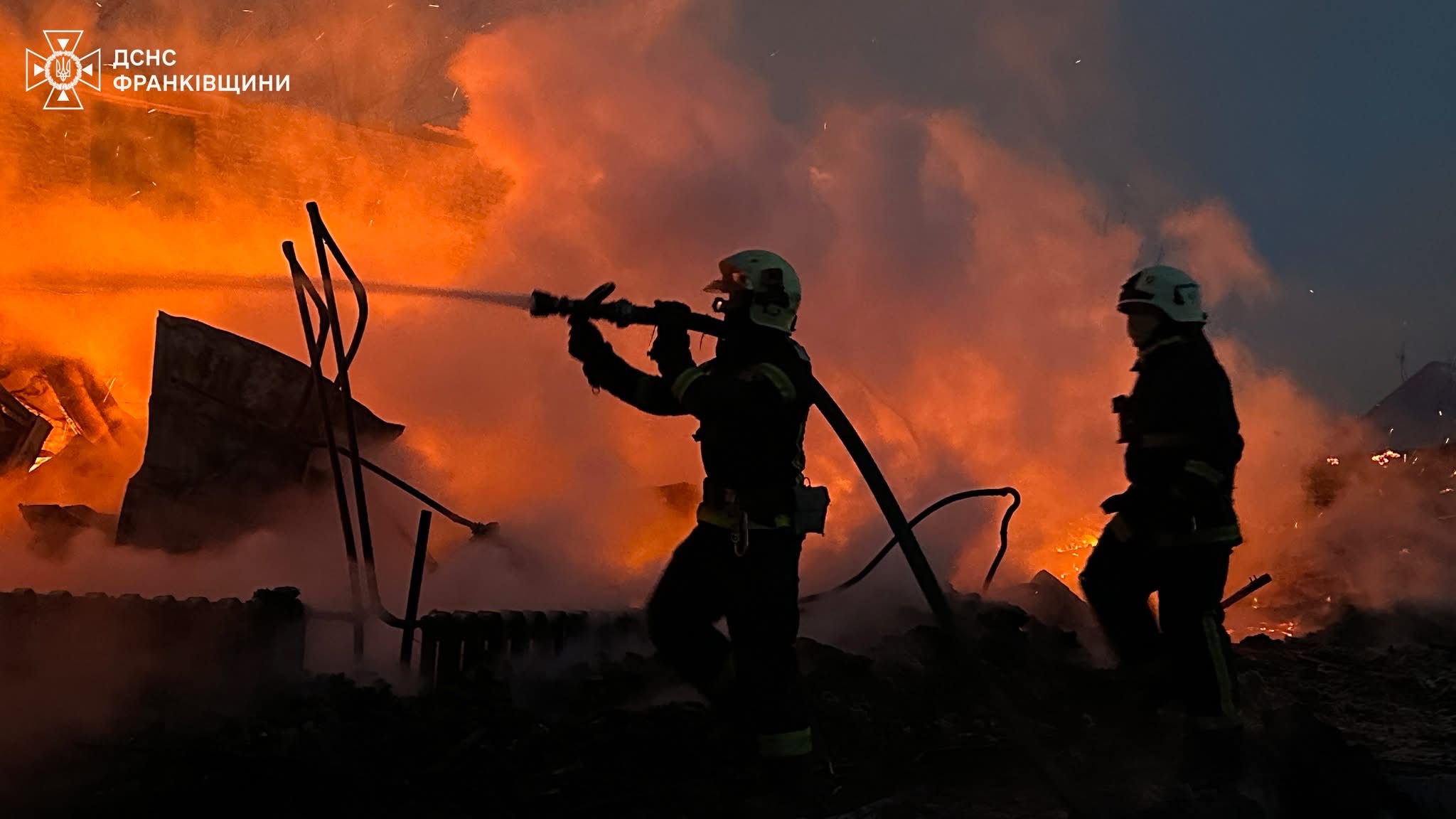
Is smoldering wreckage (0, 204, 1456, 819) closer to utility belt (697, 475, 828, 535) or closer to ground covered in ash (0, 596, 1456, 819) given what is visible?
ground covered in ash (0, 596, 1456, 819)

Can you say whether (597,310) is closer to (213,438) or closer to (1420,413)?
(213,438)

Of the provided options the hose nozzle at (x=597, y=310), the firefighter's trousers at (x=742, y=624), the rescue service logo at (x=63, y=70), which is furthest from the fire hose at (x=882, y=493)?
the rescue service logo at (x=63, y=70)

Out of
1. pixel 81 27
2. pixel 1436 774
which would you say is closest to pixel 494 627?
pixel 1436 774

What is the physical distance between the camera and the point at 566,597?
6887 mm

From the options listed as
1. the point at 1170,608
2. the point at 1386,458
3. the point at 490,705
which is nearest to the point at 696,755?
the point at 490,705

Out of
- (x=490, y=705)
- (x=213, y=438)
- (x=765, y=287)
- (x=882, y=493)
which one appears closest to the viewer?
(x=765, y=287)

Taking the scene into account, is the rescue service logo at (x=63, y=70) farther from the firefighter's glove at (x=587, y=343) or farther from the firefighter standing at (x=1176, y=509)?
the firefighter standing at (x=1176, y=509)

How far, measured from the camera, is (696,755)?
468 cm

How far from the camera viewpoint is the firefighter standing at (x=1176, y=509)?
16.1 feet

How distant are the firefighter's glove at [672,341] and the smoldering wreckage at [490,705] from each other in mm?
75

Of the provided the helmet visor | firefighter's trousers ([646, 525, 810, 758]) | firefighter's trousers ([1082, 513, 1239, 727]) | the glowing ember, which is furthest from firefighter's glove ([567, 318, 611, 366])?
the glowing ember

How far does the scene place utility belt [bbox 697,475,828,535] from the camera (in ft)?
13.3

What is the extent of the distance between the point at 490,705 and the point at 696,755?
980 mm

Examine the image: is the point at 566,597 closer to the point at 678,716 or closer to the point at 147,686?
the point at 678,716
